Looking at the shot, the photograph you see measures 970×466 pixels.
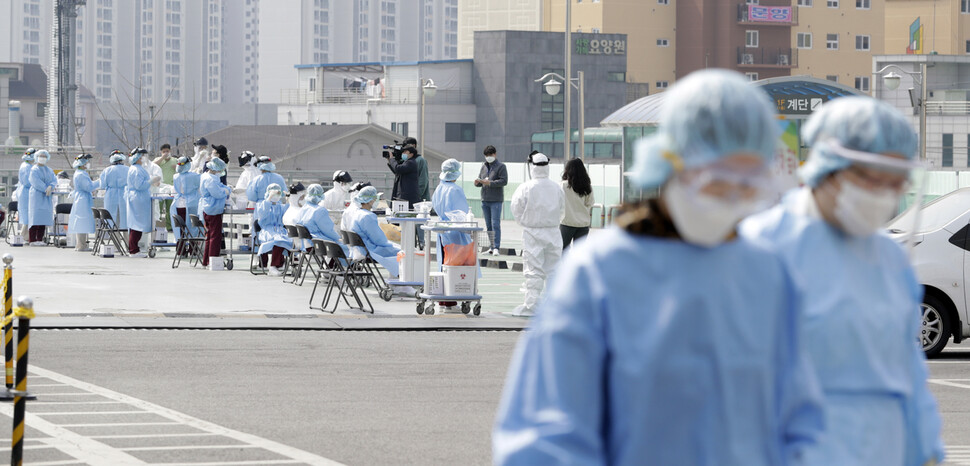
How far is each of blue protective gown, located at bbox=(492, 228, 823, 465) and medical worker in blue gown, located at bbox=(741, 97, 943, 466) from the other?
917 mm

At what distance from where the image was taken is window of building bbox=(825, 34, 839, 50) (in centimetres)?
10494

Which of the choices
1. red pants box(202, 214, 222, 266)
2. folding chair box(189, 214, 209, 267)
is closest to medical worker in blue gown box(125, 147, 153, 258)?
folding chair box(189, 214, 209, 267)

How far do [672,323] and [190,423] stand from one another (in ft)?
24.6

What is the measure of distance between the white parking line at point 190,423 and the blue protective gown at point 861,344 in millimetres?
4979

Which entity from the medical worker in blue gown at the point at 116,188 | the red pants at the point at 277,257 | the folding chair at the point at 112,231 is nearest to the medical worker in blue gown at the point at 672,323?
the red pants at the point at 277,257

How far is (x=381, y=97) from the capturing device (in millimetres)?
97938

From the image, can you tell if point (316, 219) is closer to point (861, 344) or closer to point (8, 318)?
point (8, 318)

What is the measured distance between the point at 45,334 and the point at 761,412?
43.9 feet

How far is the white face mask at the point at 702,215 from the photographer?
3.12 m

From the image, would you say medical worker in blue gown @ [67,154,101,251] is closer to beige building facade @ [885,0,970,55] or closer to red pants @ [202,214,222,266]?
red pants @ [202,214,222,266]

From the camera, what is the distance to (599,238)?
10.7ft

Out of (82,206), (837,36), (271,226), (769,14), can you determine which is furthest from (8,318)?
(837,36)

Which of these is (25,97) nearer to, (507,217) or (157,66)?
(157,66)

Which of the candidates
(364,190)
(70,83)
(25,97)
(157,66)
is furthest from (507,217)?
(157,66)
